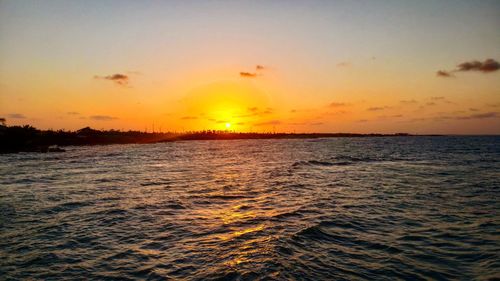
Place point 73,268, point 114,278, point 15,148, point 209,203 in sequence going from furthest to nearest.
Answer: point 15,148 < point 209,203 < point 73,268 < point 114,278

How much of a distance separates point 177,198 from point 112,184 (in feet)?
40.1

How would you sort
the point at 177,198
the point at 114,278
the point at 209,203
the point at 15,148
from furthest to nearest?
the point at 15,148
the point at 177,198
the point at 209,203
the point at 114,278

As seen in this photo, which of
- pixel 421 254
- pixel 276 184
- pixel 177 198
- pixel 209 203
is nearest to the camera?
pixel 421 254

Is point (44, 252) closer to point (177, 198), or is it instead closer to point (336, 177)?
point (177, 198)

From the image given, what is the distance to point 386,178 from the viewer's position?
39.6 meters

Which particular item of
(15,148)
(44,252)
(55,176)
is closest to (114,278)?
(44,252)

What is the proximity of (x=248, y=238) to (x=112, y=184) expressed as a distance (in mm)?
24379

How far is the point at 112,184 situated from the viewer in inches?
1407

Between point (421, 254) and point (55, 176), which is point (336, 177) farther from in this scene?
point (55, 176)

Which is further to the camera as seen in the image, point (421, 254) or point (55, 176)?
point (55, 176)

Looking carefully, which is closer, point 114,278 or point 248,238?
point 114,278

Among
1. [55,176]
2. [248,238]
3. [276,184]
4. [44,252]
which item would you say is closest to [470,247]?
[248,238]

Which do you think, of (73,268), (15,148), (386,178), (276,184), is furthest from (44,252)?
(15,148)

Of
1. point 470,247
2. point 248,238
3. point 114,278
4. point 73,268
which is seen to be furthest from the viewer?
point 248,238
